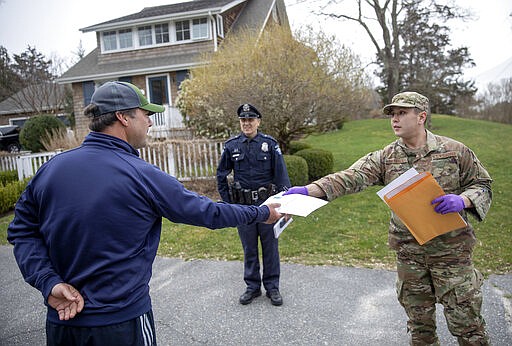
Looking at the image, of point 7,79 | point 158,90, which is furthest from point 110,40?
point 7,79

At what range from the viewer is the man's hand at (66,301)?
5.55 ft

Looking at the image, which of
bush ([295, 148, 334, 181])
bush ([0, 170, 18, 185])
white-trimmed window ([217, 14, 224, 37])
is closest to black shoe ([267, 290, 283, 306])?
bush ([295, 148, 334, 181])

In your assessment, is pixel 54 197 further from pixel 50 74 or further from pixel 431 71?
pixel 50 74

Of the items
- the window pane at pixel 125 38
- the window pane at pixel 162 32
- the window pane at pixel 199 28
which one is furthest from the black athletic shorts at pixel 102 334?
the window pane at pixel 125 38

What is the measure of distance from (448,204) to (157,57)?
65.3 ft

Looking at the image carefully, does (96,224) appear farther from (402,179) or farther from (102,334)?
(402,179)

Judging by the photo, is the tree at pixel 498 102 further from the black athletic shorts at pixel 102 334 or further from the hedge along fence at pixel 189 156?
the black athletic shorts at pixel 102 334

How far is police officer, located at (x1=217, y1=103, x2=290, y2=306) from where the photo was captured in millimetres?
4145

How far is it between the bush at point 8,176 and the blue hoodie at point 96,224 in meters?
10.9

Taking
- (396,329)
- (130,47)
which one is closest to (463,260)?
(396,329)

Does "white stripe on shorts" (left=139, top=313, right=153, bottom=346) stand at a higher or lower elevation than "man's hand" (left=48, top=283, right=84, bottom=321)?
lower

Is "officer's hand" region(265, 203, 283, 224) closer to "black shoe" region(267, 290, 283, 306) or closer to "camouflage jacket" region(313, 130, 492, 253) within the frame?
"camouflage jacket" region(313, 130, 492, 253)

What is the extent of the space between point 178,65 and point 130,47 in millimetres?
4071

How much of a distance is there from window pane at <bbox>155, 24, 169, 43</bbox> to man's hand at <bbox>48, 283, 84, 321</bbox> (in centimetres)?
2020
